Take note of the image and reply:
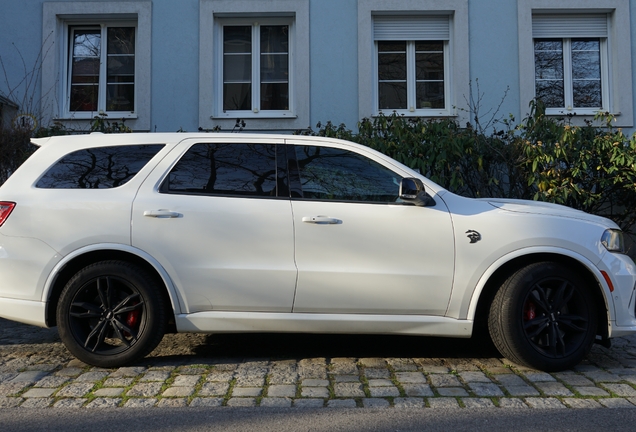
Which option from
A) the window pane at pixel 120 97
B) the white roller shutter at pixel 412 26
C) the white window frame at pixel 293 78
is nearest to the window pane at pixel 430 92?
the white roller shutter at pixel 412 26

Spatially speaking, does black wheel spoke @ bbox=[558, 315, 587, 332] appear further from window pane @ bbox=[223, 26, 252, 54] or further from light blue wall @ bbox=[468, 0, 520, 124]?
window pane @ bbox=[223, 26, 252, 54]

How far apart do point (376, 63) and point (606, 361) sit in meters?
6.91

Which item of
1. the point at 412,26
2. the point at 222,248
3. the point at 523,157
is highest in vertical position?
the point at 412,26

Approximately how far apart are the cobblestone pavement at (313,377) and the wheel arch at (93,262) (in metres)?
0.46

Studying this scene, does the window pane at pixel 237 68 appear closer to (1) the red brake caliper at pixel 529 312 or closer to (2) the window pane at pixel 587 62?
(2) the window pane at pixel 587 62

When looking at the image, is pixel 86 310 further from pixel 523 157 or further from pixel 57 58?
pixel 57 58

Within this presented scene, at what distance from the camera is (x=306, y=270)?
15.0 feet

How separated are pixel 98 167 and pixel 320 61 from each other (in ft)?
20.6

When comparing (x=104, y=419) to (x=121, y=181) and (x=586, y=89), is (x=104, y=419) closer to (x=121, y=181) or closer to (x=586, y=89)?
(x=121, y=181)

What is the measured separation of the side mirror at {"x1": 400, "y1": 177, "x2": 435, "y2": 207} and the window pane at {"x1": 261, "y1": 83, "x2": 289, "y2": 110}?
21.1 feet

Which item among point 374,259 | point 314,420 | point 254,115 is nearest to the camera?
point 314,420

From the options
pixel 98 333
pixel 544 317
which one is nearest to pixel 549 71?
pixel 544 317

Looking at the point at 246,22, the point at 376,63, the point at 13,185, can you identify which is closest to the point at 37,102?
the point at 246,22

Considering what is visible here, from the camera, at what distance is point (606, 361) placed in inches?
197
